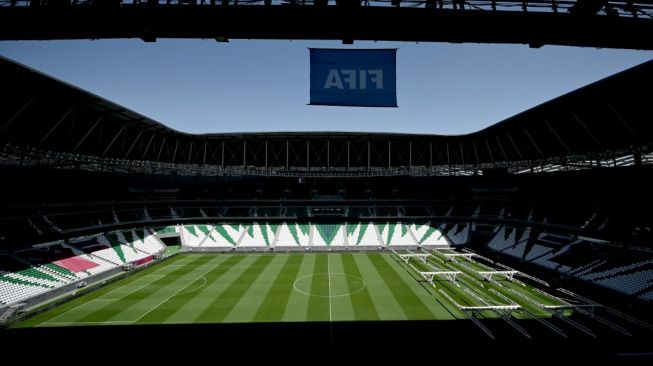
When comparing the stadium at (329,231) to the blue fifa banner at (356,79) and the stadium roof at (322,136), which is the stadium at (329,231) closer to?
the stadium roof at (322,136)

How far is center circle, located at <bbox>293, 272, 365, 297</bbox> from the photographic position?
71.6ft

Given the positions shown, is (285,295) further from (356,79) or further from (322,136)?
(322,136)

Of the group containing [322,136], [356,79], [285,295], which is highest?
[322,136]

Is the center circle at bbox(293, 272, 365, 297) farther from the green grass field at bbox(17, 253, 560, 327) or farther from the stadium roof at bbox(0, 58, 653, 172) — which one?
the stadium roof at bbox(0, 58, 653, 172)

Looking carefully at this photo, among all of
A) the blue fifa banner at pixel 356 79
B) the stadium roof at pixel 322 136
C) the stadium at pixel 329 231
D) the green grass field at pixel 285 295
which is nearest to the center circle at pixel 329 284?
the green grass field at pixel 285 295

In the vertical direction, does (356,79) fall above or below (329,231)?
above

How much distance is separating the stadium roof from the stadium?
0.73 ft

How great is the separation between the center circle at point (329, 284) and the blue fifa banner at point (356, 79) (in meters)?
17.4

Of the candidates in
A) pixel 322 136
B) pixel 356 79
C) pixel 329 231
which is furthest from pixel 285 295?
pixel 322 136

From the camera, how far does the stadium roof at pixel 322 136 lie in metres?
21.7

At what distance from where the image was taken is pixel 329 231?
43.3 metres

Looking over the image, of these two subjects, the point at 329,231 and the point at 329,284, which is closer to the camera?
the point at 329,284

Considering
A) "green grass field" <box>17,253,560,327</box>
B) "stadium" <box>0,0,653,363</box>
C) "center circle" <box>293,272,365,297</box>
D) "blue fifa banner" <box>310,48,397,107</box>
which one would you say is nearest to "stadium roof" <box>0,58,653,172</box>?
"stadium" <box>0,0,653,363</box>

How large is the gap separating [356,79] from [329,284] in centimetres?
1995
